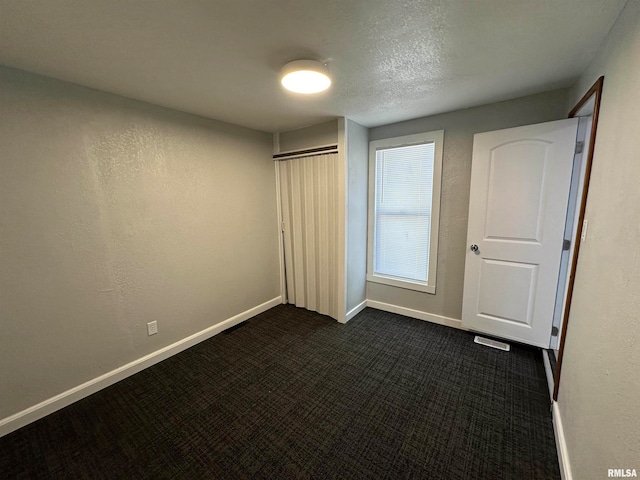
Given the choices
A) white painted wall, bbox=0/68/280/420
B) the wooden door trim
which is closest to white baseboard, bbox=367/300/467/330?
the wooden door trim

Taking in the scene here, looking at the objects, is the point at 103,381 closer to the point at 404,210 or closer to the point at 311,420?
the point at 311,420

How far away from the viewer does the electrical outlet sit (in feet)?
7.47

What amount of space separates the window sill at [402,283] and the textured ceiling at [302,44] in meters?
1.94

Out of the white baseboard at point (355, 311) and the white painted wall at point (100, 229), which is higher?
the white painted wall at point (100, 229)

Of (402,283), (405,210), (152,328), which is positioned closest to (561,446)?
(402,283)

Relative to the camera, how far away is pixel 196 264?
2586 millimetres

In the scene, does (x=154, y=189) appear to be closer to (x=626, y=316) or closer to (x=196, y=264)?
(x=196, y=264)

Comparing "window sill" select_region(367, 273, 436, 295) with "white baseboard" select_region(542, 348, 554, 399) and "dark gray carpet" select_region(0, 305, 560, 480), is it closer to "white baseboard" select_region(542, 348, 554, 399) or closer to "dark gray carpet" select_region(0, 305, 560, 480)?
"dark gray carpet" select_region(0, 305, 560, 480)

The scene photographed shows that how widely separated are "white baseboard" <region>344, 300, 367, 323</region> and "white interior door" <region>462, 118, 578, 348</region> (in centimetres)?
121

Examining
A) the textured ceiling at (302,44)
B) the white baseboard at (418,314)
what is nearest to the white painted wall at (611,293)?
the textured ceiling at (302,44)

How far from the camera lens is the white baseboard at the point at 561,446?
127cm

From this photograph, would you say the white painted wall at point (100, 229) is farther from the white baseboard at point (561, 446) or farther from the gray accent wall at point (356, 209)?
the white baseboard at point (561, 446)

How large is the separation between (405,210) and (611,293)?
206 centimetres

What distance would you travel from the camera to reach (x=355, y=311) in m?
3.19
